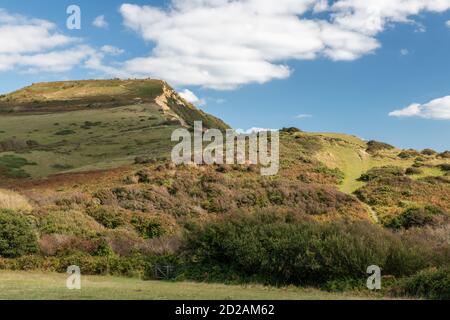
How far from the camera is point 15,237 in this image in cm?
2511

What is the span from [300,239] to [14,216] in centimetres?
1501

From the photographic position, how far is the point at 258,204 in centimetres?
4081

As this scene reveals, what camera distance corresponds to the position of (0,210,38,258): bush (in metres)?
24.8

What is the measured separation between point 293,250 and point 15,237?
45.2 ft

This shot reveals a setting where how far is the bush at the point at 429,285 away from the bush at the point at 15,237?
17593 millimetres

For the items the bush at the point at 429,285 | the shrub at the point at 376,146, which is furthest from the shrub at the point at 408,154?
the bush at the point at 429,285

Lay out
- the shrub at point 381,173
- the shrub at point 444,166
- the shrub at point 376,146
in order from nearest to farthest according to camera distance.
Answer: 1. the shrub at point 381,173
2. the shrub at point 444,166
3. the shrub at point 376,146

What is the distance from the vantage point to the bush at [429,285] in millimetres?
15586

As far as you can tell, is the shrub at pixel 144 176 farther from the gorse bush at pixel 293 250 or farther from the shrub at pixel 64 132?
the shrub at pixel 64 132

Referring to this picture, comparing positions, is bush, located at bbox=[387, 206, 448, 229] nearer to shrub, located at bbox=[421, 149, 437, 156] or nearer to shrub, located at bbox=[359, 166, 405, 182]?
shrub, located at bbox=[359, 166, 405, 182]

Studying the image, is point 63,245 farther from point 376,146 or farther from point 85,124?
point 85,124
